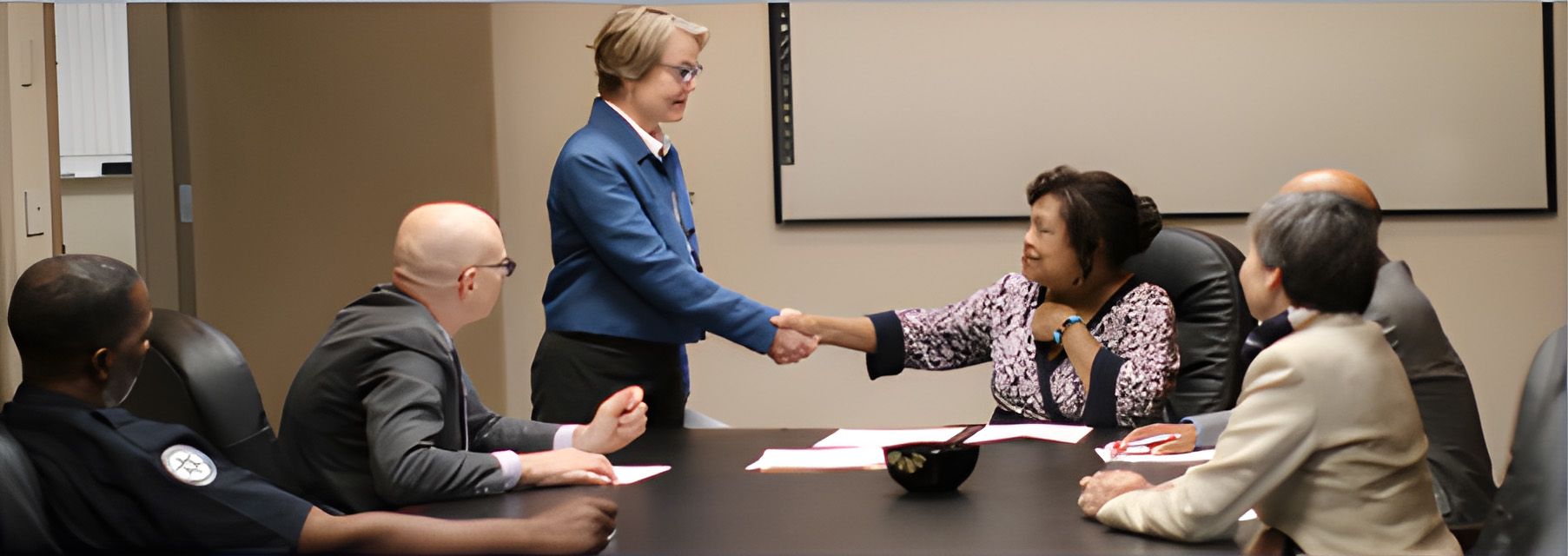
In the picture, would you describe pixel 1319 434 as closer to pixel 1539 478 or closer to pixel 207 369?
pixel 1539 478

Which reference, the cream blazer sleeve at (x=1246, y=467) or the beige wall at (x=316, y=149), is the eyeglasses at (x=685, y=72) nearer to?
the beige wall at (x=316, y=149)

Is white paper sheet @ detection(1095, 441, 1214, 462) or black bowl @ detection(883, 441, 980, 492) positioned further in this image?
white paper sheet @ detection(1095, 441, 1214, 462)

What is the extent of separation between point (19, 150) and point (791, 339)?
1404mm

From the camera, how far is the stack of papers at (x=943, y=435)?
194 centimetres

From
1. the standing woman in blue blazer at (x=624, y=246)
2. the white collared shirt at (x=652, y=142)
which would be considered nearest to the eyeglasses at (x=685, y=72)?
the standing woman in blue blazer at (x=624, y=246)

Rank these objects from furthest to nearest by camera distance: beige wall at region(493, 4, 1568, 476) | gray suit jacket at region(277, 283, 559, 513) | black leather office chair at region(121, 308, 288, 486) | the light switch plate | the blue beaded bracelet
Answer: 1. beige wall at region(493, 4, 1568, 476)
2. the blue beaded bracelet
3. the light switch plate
4. black leather office chair at region(121, 308, 288, 486)
5. gray suit jacket at region(277, 283, 559, 513)

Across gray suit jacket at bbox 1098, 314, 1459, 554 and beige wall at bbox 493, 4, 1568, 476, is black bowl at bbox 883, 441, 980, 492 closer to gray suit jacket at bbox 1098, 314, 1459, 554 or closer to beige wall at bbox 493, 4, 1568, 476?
gray suit jacket at bbox 1098, 314, 1459, 554

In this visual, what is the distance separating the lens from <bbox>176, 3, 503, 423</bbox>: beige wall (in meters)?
2.68

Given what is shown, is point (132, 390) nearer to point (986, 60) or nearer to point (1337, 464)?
point (1337, 464)

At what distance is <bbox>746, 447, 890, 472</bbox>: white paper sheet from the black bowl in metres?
0.13

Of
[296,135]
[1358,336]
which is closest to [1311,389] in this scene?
[1358,336]

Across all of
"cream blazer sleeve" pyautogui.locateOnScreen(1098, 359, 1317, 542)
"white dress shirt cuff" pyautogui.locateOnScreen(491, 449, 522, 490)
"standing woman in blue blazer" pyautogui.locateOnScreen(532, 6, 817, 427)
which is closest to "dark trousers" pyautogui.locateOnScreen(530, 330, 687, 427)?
"standing woman in blue blazer" pyautogui.locateOnScreen(532, 6, 817, 427)

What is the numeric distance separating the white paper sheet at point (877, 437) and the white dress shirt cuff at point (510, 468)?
0.52m

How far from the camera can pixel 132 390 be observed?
1.57 metres
